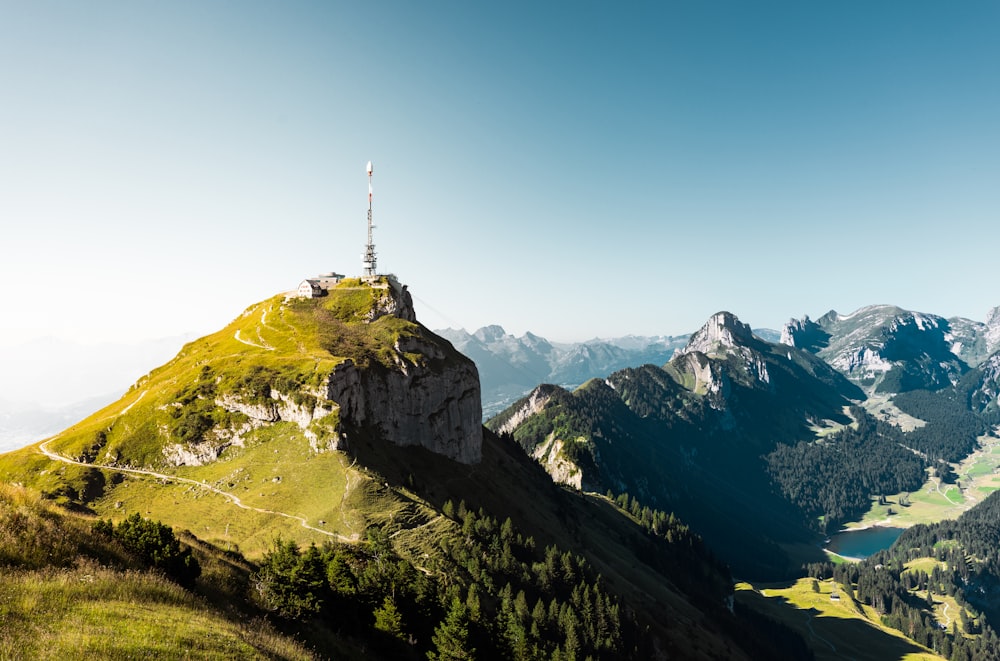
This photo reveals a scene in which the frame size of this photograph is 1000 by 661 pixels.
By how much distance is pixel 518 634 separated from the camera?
6800 centimetres

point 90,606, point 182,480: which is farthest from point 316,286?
point 90,606

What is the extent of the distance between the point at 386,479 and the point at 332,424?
16.2 metres

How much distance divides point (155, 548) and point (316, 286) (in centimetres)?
13451

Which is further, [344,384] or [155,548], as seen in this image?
[344,384]

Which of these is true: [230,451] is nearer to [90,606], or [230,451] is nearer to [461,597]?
[461,597]

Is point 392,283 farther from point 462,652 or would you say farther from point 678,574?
point 678,574

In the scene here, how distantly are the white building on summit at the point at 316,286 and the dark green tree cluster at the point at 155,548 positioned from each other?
129 metres

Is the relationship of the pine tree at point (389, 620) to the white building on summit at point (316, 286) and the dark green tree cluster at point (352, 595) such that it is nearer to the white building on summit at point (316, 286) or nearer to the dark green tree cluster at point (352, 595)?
the dark green tree cluster at point (352, 595)

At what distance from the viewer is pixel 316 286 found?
6201 inches

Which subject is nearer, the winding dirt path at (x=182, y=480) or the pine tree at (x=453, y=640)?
the pine tree at (x=453, y=640)

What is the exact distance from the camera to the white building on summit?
155375 millimetres

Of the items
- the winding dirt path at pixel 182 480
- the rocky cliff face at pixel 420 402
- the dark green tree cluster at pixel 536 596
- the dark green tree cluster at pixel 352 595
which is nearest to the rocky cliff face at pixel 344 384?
the rocky cliff face at pixel 420 402

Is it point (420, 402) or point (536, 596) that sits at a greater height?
point (420, 402)

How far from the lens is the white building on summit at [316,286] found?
155 m
